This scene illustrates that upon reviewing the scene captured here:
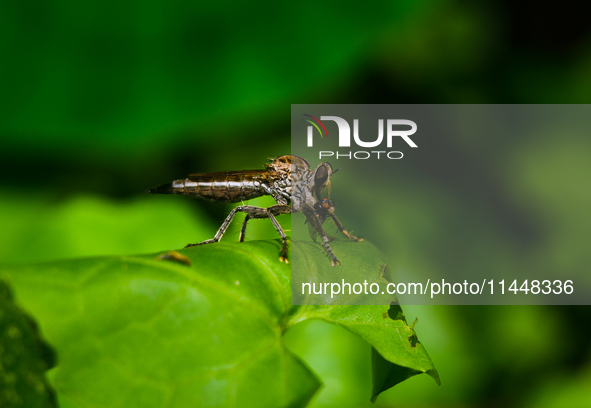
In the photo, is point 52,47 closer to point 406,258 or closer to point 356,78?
point 356,78

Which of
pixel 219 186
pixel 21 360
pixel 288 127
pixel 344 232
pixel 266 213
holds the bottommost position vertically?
pixel 21 360

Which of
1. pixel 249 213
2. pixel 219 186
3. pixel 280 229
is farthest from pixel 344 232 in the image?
pixel 219 186

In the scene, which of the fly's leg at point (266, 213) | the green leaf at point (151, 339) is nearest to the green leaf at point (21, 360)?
the green leaf at point (151, 339)

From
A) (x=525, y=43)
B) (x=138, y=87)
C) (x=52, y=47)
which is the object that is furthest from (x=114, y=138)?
(x=525, y=43)

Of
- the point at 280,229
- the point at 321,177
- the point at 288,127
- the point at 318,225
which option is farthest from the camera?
the point at 288,127

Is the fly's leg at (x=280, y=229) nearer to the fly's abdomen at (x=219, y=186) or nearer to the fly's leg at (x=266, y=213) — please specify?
the fly's leg at (x=266, y=213)

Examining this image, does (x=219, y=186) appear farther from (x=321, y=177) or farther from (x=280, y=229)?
(x=280, y=229)
